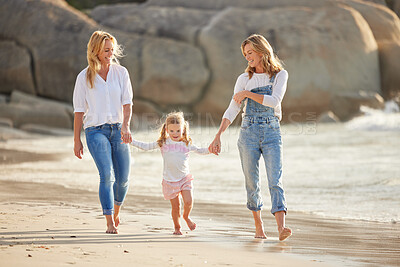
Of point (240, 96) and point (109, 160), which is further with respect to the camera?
point (240, 96)

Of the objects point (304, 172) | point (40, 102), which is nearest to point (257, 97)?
point (304, 172)

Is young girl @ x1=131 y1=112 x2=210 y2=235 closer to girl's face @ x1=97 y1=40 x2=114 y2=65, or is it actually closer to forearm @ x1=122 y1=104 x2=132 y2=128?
forearm @ x1=122 y1=104 x2=132 y2=128

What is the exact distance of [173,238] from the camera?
485cm

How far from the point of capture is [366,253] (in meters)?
4.57

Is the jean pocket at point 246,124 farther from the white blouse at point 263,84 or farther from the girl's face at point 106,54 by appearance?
the girl's face at point 106,54

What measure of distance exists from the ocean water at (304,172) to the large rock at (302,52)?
104 inches

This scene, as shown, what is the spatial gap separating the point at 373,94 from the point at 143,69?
671 cm

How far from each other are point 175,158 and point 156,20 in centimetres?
1653

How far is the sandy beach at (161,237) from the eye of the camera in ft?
13.1

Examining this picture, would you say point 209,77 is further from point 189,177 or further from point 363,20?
point 189,177

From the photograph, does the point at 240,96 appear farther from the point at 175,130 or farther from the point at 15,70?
the point at 15,70

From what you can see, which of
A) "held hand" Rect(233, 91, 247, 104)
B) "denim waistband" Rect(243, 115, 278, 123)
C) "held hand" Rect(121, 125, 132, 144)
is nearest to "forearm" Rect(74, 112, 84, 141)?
"held hand" Rect(121, 125, 132, 144)

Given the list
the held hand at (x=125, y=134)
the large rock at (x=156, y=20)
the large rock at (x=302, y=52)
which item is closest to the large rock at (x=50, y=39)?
the large rock at (x=156, y=20)

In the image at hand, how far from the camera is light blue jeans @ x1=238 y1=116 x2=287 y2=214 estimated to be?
5148 millimetres
